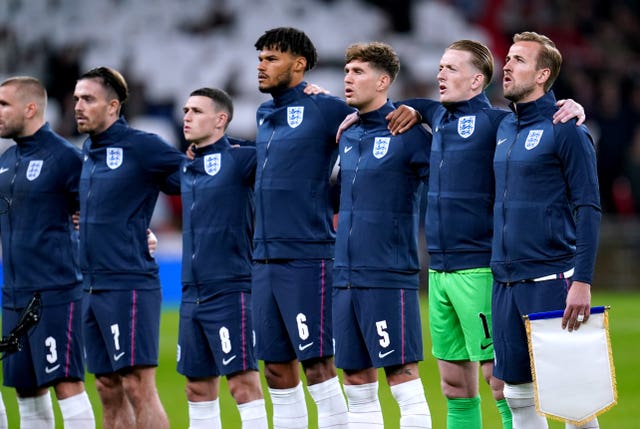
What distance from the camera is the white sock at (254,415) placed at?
25.9 ft

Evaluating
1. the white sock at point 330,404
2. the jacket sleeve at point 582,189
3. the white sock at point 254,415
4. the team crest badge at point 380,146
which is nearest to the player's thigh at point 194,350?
the white sock at point 254,415

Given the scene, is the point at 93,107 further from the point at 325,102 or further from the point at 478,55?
the point at 478,55

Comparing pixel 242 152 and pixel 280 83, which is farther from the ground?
pixel 280 83

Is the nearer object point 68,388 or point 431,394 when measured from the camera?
point 68,388

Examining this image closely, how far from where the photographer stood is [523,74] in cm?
704

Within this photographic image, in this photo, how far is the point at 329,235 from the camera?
7.89 metres

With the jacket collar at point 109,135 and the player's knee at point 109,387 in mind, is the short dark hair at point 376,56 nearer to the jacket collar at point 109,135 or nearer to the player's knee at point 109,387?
the jacket collar at point 109,135

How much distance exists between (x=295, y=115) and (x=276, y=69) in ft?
1.03

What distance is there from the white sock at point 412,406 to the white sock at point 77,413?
2.14 meters

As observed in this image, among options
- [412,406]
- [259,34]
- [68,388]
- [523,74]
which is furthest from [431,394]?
[259,34]

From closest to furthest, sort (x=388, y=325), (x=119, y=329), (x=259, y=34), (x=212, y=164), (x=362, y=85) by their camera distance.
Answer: (x=388, y=325) → (x=362, y=85) → (x=212, y=164) → (x=119, y=329) → (x=259, y=34)

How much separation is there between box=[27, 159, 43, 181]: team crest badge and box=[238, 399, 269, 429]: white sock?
209 cm

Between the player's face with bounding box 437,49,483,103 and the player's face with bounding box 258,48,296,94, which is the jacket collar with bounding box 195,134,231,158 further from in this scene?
the player's face with bounding box 437,49,483,103

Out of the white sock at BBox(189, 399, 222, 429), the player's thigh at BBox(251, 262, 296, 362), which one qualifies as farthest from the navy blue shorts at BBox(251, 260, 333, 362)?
the white sock at BBox(189, 399, 222, 429)
